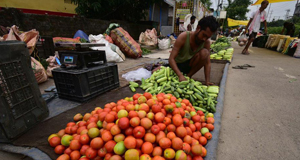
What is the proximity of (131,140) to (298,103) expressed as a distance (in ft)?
12.4

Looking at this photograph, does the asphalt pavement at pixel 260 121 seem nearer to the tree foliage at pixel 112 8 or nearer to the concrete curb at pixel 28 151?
the concrete curb at pixel 28 151

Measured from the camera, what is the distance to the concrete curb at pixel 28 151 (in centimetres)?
161

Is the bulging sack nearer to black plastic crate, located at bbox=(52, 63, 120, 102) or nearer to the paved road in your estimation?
black plastic crate, located at bbox=(52, 63, 120, 102)

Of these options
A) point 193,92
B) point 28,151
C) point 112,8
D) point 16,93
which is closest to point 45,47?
point 16,93

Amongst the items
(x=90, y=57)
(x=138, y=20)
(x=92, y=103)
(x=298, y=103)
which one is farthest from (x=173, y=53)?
(x=138, y=20)

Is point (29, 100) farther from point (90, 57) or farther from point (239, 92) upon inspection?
A: point (239, 92)

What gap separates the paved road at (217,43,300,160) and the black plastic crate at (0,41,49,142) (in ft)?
8.53

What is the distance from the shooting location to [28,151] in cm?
167

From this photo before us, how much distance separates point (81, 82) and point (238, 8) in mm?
54570

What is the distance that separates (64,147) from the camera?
5.46 feet

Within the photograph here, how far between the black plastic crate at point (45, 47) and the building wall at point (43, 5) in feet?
11.5

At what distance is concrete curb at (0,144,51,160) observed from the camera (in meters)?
1.61

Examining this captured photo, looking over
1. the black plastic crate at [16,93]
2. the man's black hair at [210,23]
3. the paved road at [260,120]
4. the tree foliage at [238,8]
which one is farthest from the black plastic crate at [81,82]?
the tree foliage at [238,8]

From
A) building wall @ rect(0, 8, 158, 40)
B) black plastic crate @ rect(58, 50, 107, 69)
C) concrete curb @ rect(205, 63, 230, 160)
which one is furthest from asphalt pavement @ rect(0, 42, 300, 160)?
building wall @ rect(0, 8, 158, 40)
